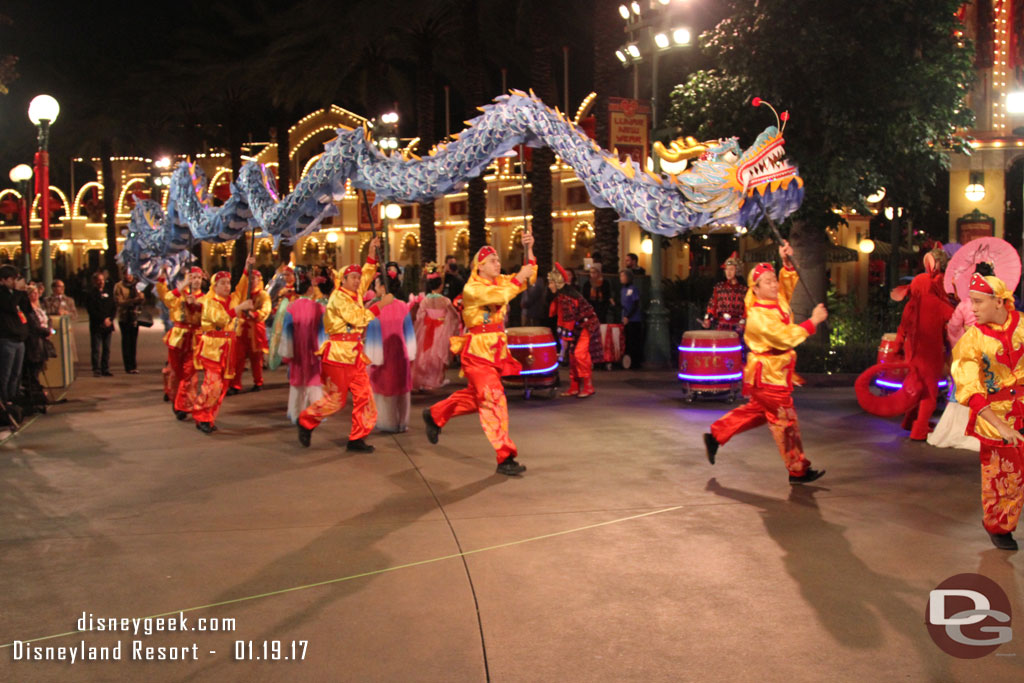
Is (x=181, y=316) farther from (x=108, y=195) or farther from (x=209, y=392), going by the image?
(x=108, y=195)

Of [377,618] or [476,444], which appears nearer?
[377,618]

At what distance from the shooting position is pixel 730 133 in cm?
1703

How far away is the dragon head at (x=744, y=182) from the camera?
28.8ft

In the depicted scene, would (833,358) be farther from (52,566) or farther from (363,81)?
(363,81)

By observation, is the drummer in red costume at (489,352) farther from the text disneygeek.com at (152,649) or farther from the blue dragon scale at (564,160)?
the text disneygeek.com at (152,649)

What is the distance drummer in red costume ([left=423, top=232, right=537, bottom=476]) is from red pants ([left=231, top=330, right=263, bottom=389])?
665 cm

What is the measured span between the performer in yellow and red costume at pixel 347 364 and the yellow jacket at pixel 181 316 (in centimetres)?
→ 318

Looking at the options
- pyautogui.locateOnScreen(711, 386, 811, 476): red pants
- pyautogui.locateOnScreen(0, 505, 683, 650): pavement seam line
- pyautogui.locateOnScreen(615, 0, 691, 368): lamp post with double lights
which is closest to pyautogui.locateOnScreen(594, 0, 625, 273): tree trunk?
pyautogui.locateOnScreen(615, 0, 691, 368): lamp post with double lights

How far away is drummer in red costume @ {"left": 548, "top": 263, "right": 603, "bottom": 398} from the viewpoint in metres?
13.3

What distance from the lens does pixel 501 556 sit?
19.5 feet

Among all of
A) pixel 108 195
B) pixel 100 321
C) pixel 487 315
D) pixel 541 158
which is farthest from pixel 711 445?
pixel 108 195

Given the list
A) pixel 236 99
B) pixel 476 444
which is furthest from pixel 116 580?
→ pixel 236 99

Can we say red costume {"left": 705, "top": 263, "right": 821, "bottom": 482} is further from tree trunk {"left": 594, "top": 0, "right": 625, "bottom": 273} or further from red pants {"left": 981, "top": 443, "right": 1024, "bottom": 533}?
tree trunk {"left": 594, "top": 0, "right": 625, "bottom": 273}

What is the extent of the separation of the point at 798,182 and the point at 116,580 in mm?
6729
